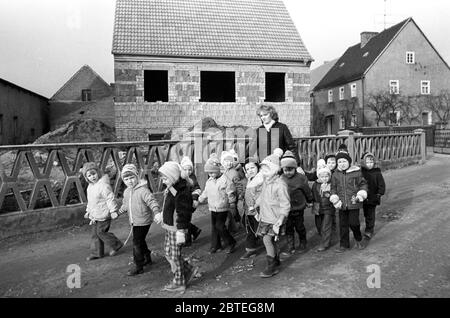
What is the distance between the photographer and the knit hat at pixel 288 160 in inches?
198

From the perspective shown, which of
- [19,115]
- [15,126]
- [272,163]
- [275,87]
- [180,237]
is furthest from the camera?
[19,115]

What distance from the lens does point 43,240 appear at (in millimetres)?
5871

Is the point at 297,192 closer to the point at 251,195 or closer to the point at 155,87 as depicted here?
the point at 251,195

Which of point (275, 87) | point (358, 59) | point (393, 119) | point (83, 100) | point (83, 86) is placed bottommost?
point (393, 119)

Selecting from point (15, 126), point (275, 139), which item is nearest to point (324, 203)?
point (275, 139)

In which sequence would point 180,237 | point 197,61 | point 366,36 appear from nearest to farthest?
point 180,237 < point 197,61 < point 366,36

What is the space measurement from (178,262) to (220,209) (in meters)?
1.36

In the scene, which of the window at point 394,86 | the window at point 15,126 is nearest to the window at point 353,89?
the window at point 394,86

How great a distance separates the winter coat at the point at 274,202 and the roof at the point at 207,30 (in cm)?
1281

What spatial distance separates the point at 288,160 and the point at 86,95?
33376mm

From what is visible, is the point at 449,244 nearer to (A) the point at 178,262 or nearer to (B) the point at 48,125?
(A) the point at 178,262

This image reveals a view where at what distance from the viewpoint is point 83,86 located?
34.8 m

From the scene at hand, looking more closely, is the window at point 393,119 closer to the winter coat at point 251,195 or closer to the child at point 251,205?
the child at point 251,205
